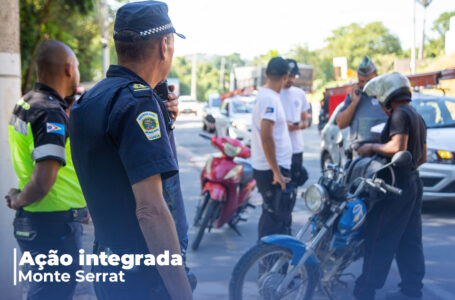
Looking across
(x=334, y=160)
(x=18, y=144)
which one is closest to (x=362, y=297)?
(x=18, y=144)

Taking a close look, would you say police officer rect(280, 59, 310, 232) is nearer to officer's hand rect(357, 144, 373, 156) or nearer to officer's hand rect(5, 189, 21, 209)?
officer's hand rect(357, 144, 373, 156)

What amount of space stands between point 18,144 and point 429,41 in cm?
4131

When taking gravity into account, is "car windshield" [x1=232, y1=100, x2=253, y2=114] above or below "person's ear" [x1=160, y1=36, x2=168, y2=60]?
below

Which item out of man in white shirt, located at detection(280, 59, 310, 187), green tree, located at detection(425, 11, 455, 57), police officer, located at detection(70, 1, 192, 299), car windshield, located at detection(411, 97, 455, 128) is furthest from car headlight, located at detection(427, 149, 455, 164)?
green tree, located at detection(425, 11, 455, 57)

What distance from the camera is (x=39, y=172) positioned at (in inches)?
99.3

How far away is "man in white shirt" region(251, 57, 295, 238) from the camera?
423 centimetres

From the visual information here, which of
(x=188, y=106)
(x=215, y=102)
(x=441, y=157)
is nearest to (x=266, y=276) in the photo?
(x=441, y=157)

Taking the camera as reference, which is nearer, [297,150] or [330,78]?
[297,150]

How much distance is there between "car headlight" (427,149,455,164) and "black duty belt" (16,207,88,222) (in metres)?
5.20

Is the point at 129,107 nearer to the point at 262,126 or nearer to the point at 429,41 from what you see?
the point at 262,126

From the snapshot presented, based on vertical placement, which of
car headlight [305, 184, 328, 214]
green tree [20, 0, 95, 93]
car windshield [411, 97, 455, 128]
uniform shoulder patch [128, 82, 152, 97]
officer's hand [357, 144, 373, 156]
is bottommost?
car headlight [305, 184, 328, 214]

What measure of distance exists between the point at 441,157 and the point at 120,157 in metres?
5.86

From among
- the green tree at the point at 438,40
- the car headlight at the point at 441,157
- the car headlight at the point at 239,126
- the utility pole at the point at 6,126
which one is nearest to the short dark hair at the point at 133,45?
the utility pole at the point at 6,126

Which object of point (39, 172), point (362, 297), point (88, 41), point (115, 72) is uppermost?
point (88, 41)
